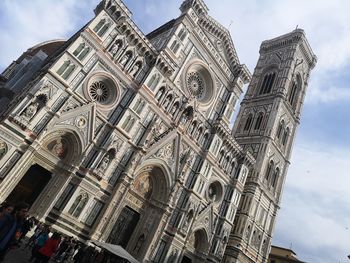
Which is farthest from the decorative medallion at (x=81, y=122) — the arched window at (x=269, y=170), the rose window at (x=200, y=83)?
the arched window at (x=269, y=170)

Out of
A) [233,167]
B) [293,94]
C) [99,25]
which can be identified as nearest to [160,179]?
[233,167]

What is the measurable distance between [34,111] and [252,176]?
79.1 feet

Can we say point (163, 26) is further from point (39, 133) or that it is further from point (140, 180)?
point (39, 133)

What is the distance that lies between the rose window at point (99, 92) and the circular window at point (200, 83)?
8.86 metres

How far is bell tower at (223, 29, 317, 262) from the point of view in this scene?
32.3 m

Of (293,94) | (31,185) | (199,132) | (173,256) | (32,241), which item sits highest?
(293,94)

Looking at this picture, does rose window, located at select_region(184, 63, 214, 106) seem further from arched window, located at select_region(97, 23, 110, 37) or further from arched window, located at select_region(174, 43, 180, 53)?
arched window, located at select_region(97, 23, 110, 37)

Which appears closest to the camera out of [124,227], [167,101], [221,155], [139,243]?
[124,227]

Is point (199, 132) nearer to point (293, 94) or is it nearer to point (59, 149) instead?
point (59, 149)

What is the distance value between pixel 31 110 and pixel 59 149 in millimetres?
3144

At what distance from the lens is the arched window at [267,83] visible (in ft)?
143

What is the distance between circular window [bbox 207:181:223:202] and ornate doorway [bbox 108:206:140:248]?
318 inches

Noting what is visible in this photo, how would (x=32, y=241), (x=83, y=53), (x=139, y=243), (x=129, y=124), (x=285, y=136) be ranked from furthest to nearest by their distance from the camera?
(x=285, y=136), (x=139, y=243), (x=129, y=124), (x=83, y=53), (x=32, y=241)

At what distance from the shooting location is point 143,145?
22.8m
